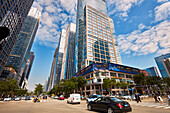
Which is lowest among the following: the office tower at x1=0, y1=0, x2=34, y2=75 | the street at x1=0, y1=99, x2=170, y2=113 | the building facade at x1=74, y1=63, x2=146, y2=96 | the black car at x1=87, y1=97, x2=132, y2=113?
the street at x1=0, y1=99, x2=170, y2=113

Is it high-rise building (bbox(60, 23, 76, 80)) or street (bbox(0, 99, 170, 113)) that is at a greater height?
→ high-rise building (bbox(60, 23, 76, 80))

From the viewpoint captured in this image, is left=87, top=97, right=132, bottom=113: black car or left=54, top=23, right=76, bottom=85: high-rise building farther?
left=54, top=23, right=76, bottom=85: high-rise building

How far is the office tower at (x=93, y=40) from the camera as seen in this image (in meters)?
75.4

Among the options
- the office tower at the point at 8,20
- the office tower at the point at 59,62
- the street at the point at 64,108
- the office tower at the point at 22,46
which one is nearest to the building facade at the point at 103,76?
the street at the point at 64,108

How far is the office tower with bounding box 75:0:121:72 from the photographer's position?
75.4 metres

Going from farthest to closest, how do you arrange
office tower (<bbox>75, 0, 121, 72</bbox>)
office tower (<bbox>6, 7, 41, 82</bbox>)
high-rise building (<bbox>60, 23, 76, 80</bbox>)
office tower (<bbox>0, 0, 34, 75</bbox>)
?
high-rise building (<bbox>60, 23, 76, 80</bbox>) → office tower (<bbox>6, 7, 41, 82</bbox>) → office tower (<bbox>75, 0, 121, 72</bbox>) → office tower (<bbox>0, 0, 34, 75</bbox>)

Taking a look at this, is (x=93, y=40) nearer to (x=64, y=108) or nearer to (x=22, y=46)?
(x=64, y=108)

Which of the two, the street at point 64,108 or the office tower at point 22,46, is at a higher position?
the office tower at point 22,46

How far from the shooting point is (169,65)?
130500 mm

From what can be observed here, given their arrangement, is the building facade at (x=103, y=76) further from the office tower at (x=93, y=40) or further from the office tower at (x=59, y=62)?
the office tower at (x=59, y=62)

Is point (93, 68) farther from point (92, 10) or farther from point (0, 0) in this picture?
point (92, 10)

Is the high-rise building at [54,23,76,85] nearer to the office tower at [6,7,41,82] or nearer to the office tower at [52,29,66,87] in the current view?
the office tower at [52,29,66,87]

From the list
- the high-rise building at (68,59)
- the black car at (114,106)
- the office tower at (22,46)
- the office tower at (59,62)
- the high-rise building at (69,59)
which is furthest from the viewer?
the office tower at (59,62)

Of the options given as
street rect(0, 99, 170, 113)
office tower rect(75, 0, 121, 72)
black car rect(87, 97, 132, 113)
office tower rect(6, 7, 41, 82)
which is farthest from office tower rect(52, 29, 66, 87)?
black car rect(87, 97, 132, 113)
